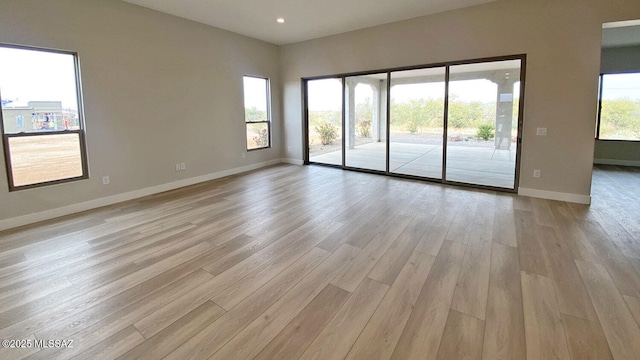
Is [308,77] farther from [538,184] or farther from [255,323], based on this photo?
[255,323]

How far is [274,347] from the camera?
1744 millimetres

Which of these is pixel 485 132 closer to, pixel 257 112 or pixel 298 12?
pixel 298 12

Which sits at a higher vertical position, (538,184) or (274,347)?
(538,184)

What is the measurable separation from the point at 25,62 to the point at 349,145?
18.2 feet

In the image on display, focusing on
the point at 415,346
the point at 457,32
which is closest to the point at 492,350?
the point at 415,346

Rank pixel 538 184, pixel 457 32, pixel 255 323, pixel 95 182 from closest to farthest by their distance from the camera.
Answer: pixel 255 323
pixel 95 182
pixel 538 184
pixel 457 32

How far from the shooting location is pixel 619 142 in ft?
23.2

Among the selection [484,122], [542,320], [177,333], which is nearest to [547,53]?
[484,122]

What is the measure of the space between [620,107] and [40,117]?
10.9 meters

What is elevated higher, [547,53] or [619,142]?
[547,53]

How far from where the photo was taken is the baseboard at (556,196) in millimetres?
4441

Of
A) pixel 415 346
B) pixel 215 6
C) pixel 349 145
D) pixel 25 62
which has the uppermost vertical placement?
pixel 215 6

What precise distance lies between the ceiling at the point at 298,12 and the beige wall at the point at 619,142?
4636 millimetres

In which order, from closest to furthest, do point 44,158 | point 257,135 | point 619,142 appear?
point 44,158
point 619,142
point 257,135
